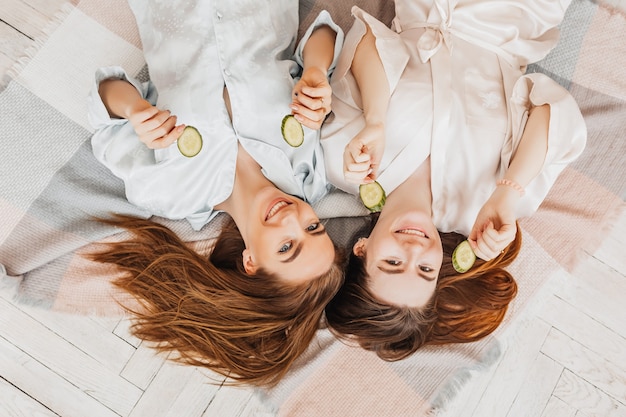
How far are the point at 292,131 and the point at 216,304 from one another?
58cm

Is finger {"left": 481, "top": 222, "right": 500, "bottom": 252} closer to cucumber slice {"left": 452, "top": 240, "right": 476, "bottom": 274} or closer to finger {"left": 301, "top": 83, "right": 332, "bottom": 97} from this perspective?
cucumber slice {"left": 452, "top": 240, "right": 476, "bottom": 274}

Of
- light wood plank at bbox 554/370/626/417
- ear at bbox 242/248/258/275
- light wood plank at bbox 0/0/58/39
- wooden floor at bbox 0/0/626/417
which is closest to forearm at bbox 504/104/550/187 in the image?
wooden floor at bbox 0/0/626/417

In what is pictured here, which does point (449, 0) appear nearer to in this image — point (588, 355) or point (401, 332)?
point (401, 332)

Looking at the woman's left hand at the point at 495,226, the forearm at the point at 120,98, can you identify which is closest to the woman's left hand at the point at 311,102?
the forearm at the point at 120,98

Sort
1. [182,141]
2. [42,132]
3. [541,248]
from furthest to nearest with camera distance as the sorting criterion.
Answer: [541,248] → [42,132] → [182,141]

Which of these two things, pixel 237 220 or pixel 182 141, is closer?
pixel 182 141

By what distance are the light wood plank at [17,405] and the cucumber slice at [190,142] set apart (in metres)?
1.06

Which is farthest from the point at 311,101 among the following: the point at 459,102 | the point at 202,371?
the point at 202,371

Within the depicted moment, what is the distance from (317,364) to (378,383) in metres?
0.22

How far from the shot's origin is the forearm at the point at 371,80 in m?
1.55

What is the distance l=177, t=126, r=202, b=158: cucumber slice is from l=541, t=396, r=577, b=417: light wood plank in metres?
1.53

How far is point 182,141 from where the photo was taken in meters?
1.47

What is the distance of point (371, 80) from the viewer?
5.20 feet

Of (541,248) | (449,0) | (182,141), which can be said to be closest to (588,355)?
(541,248)
